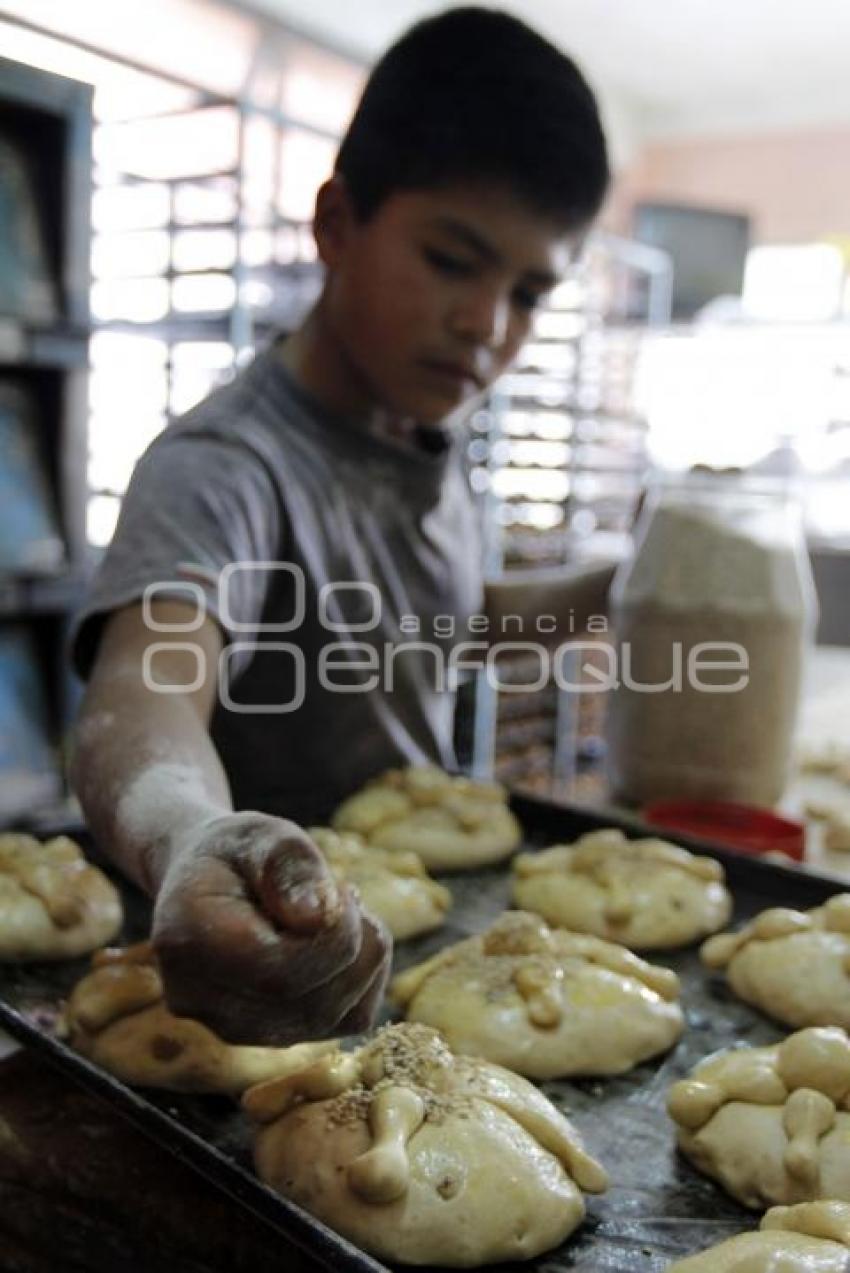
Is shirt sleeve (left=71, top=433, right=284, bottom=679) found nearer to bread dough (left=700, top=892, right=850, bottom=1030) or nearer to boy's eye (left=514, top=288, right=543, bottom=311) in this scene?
boy's eye (left=514, top=288, right=543, bottom=311)

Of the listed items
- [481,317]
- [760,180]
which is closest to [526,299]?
[481,317]

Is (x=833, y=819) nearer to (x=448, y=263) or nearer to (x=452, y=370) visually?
(x=452, y=370)

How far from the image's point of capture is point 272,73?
16.6ft

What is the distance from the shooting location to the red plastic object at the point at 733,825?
152cm

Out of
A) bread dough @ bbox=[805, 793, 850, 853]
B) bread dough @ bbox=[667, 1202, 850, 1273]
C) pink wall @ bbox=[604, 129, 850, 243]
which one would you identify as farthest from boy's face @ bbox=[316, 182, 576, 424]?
pink wall @ bbox=[604, 129, 850, 243]

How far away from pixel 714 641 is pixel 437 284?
61cm

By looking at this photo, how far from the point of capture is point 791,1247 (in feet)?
2.22

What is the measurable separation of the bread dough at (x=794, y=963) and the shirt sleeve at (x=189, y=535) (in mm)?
630

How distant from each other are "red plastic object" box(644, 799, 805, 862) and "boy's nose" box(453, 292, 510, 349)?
2.30 feet

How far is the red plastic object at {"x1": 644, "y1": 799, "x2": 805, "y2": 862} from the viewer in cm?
152

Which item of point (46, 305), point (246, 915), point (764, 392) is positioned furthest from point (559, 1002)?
point (764, 392)

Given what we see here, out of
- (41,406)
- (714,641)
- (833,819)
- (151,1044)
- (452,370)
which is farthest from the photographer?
(41,406)

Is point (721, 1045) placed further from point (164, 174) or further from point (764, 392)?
point (764, 392)

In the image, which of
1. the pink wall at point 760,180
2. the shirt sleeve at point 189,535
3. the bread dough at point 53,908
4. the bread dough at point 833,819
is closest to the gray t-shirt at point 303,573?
the shirt sleeve at point 189,535
